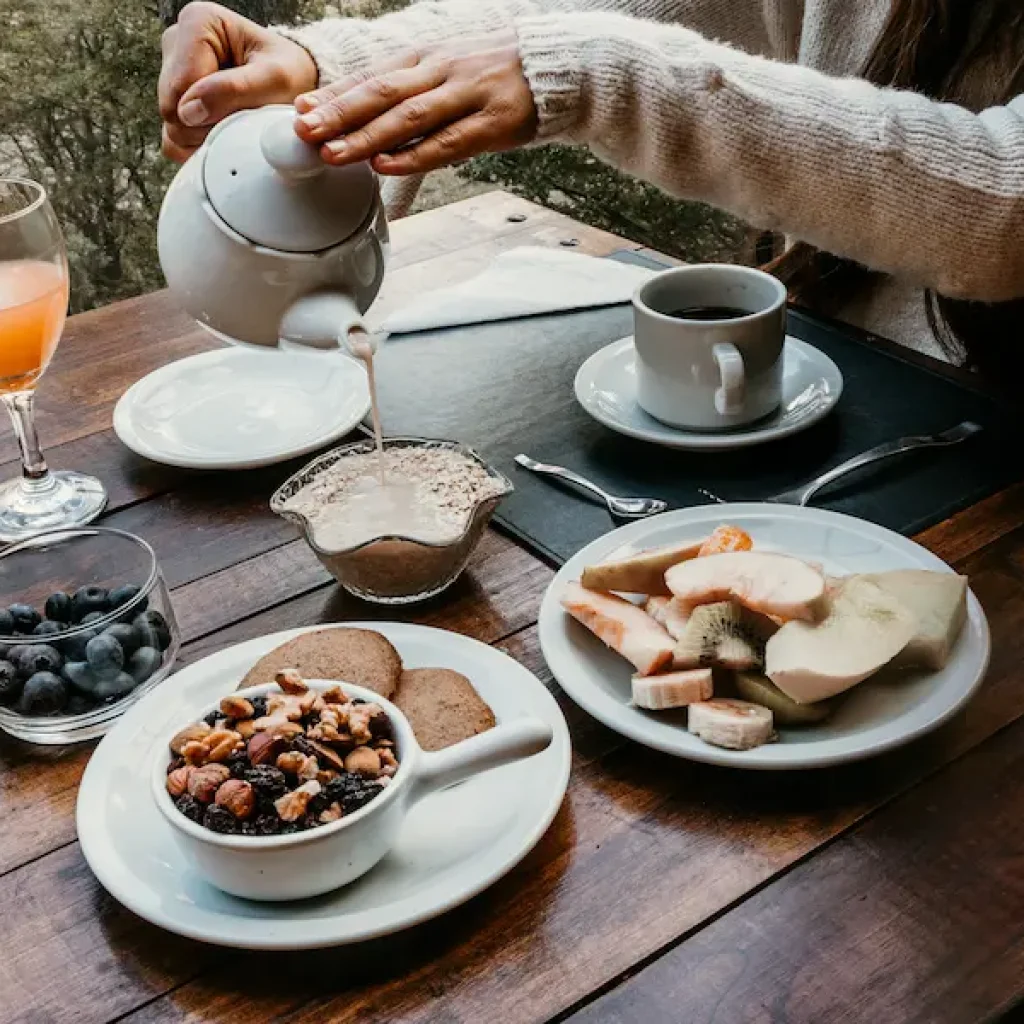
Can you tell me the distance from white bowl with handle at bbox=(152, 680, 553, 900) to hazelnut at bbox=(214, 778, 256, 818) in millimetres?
13

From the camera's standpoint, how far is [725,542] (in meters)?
0.77

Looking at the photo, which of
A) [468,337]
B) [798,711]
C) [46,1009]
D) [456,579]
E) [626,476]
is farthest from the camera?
[468,337]

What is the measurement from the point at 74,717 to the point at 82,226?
154 cm

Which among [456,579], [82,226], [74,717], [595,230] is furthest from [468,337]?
[82,226]

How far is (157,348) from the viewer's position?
1235mm

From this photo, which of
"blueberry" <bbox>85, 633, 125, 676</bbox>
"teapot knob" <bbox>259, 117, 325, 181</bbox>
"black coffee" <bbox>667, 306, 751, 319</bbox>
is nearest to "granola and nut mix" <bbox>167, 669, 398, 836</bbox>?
"blueberry" <bbox>85, 633, 125, 676</bbox>

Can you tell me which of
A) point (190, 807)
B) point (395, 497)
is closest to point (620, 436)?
point (395, 497)

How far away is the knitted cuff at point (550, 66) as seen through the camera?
1.04 metres

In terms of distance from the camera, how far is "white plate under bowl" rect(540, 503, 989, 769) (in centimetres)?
66

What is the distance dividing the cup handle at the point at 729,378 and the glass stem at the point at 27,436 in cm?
53

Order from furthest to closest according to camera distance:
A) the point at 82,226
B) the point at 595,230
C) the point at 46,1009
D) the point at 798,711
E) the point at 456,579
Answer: the point at 82,226 → the point at 595,230 → the point at 456,579 → the point at 798,711 → the point at 46,1009

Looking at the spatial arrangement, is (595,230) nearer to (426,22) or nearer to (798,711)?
(426,22)

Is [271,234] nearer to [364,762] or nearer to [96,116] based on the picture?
[364,762]

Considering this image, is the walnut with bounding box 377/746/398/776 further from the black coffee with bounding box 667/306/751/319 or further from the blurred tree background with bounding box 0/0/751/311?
the blurred tree background with bounding box 0/0/751/311
